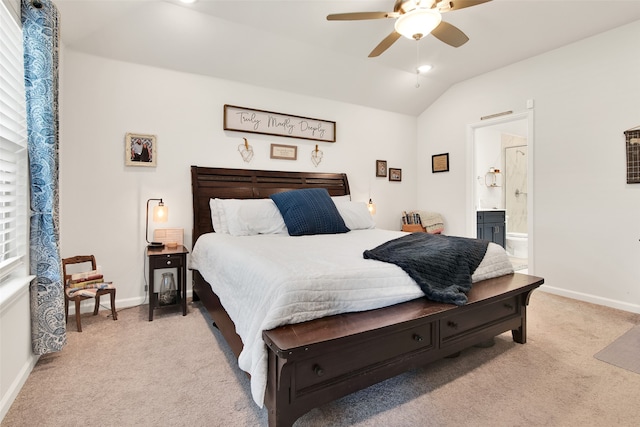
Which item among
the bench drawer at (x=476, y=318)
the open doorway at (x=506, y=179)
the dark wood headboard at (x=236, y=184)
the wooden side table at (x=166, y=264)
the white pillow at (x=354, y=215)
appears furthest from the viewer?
the open doorway at (x=506, y=179)

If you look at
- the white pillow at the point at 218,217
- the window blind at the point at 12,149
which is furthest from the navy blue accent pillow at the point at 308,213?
the window blind at the point at 12,149

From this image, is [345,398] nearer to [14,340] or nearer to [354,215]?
[14,340]

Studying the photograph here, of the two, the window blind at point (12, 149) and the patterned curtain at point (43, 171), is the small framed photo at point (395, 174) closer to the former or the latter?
the patterned curtain at point (43, 171)

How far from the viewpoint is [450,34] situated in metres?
2.40

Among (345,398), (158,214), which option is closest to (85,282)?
(158,214)

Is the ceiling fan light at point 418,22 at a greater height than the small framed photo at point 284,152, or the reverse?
the ceiling fan light at point 418,22

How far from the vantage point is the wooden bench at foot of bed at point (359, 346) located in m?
1.26

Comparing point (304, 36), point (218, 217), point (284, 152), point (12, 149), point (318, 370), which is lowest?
point (318, 370)

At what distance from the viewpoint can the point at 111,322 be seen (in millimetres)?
2607

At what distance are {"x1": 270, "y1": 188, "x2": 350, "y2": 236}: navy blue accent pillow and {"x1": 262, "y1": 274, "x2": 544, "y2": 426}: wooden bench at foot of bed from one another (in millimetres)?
1457

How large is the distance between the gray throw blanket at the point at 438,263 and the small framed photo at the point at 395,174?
8.78 feet

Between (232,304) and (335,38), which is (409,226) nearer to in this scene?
(335,38)

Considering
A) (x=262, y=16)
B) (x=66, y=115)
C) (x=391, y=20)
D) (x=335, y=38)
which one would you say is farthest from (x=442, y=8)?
(x=66, y=115)

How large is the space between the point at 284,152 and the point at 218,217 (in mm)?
1204
